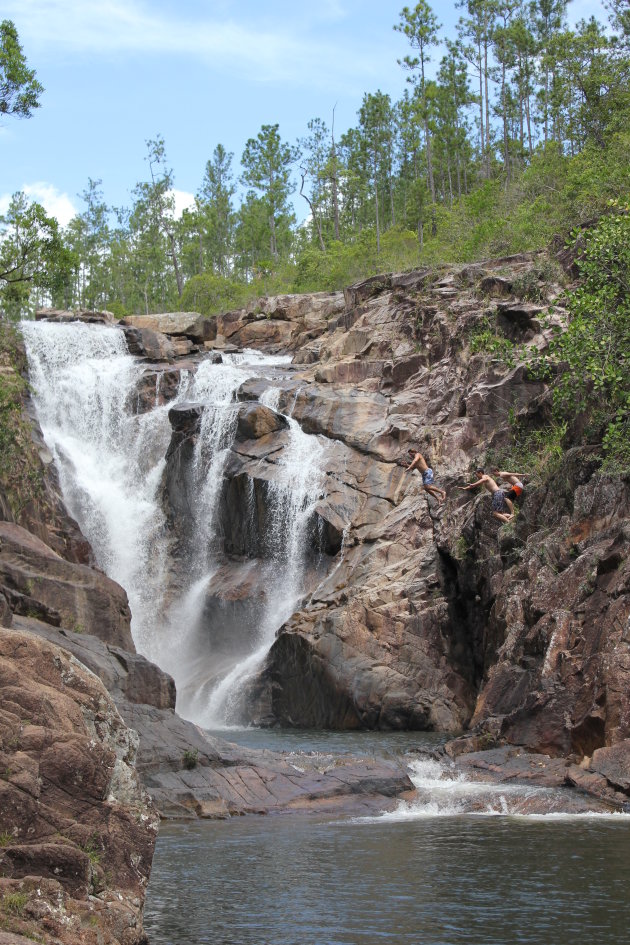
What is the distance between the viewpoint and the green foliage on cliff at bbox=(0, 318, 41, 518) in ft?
89.1

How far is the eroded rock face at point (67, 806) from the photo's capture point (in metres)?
7.76

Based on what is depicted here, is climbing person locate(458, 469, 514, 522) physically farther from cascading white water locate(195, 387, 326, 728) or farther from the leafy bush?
the leafy bush

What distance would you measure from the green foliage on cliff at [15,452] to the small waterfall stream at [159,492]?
3565 millimetres

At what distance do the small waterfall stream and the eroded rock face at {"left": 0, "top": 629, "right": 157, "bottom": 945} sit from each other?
19490mm

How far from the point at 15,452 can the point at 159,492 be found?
6.95 metres

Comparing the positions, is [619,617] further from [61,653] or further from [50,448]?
[50,448]

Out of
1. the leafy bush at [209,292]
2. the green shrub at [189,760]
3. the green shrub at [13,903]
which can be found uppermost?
the leafy bush at [209,292]

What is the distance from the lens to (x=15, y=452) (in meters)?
30.5

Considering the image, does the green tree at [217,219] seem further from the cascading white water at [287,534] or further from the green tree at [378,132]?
the cascading white water at [287,534]

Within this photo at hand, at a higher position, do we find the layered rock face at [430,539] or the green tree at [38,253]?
the green tree at [38,253]

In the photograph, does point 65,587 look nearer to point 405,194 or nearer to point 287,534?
point 287,534

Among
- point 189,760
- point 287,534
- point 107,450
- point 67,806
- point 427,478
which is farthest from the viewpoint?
point 107,450

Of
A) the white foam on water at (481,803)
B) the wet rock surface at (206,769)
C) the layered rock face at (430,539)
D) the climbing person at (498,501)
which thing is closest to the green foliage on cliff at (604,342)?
the layered rock face at (430,539)

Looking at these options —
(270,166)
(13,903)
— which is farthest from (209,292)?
(13,903)
